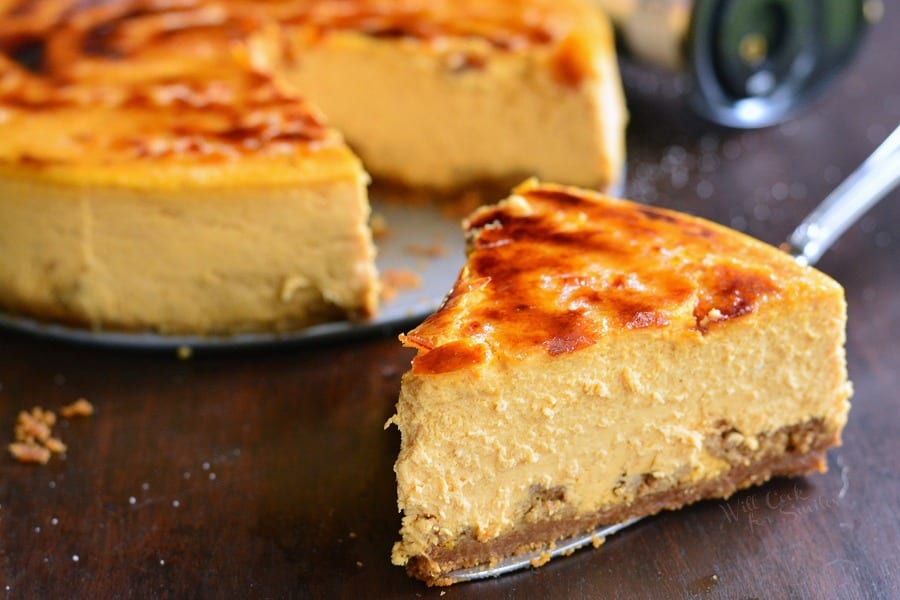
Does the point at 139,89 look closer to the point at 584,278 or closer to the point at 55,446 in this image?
the point at 55,446

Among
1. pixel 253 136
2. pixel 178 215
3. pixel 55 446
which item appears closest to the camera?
pixel 55 446

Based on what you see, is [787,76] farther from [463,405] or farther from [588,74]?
[463,405]

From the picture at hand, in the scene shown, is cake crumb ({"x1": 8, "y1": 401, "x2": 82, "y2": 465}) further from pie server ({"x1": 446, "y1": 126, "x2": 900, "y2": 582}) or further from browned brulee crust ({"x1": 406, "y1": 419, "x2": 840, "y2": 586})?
pie server ({"x1": 446, "y1": 126, "x2": 900, "y2": 582})

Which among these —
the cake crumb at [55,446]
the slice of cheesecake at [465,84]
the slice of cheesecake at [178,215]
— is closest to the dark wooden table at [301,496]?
the cake crumb at [55,446]

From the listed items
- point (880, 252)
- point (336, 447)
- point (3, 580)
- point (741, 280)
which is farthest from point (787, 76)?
point (3, 580)

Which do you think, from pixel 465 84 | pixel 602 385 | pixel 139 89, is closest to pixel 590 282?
pixel 602 385

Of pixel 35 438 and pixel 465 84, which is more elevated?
pixel 465 84
